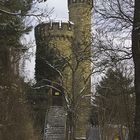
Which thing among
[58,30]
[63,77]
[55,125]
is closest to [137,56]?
[55,125]

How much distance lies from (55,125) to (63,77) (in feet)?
21.6

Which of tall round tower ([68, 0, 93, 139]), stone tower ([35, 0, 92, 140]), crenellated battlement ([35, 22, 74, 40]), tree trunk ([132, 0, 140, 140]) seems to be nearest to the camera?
tree trunk ([132, 0, 140, 140])

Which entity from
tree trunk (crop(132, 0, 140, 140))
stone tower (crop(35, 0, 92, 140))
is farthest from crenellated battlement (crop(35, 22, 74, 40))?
tree trunk (crop(132, 0, 140, 140))

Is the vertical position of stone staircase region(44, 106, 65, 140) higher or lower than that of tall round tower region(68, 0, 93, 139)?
lower

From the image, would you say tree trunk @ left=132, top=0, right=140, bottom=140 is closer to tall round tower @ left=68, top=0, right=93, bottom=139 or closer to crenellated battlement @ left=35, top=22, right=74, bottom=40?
tall round tower @ left=68, top=0, right=93, bottom=139

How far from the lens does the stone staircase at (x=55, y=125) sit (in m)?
47.8

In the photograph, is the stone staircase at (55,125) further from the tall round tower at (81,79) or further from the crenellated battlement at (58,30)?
the crenellated battlement at (58,30)

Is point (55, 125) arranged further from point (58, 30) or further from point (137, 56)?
point (137, 56)

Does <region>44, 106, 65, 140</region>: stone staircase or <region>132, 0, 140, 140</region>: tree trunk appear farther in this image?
<region>44, 106, 65, 140</region>: stone staircase

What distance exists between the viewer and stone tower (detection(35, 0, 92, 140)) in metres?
47.5

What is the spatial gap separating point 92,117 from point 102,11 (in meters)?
57.9

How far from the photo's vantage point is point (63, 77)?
54.8 m

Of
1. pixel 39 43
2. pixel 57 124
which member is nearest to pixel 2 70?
pixel 57 124

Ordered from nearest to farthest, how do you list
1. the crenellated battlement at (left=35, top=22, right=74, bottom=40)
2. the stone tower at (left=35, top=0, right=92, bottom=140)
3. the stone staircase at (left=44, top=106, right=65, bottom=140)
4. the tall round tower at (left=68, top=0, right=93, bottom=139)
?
the stone tower at (left=35, top=0, right=92, bottom=140), the stone staircase at (left=44, top=106, right=65, bottom=140), the tall round tower at (left=68, top=0, right=93, bottom=139), the crenellated battlement at (left=35, top=22, right=74, bottom=40)
